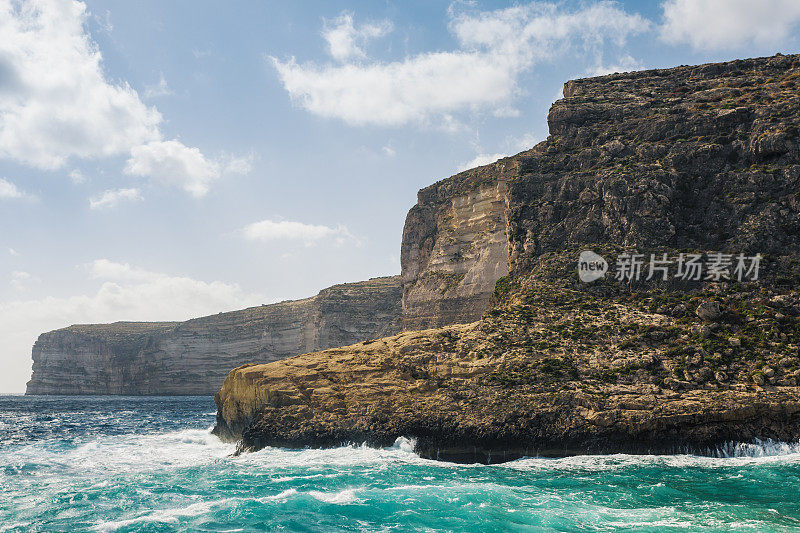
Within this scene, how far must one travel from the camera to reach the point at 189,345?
171 metres

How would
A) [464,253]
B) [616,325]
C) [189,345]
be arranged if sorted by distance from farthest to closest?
[189,345], [464,253], [616,325]

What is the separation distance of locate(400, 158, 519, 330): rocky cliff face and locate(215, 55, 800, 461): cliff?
1150 centimetres

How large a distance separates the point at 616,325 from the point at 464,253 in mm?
Result: 32294

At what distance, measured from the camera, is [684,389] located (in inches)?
1384

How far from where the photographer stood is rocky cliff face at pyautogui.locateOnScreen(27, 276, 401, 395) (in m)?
136

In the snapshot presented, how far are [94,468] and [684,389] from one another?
1383 inches

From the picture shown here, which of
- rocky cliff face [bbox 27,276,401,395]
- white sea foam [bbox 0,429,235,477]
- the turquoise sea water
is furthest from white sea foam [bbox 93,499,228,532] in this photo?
rocky cliff face [bbox 27,276,401,395]

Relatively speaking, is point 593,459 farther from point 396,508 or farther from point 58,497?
point 58,497

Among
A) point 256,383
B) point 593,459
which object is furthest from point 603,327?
point 256,383

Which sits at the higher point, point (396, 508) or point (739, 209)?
point (739, 209)

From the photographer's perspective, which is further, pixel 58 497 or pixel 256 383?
pixel 256 383

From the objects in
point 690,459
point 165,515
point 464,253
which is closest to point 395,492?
point 165,515

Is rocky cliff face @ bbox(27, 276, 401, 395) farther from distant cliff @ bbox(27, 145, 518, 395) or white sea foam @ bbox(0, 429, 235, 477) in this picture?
white sea foam @ bbox(0, 429, 235, 477)

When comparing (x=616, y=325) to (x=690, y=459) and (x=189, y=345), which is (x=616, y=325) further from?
(x=189, y=345)
